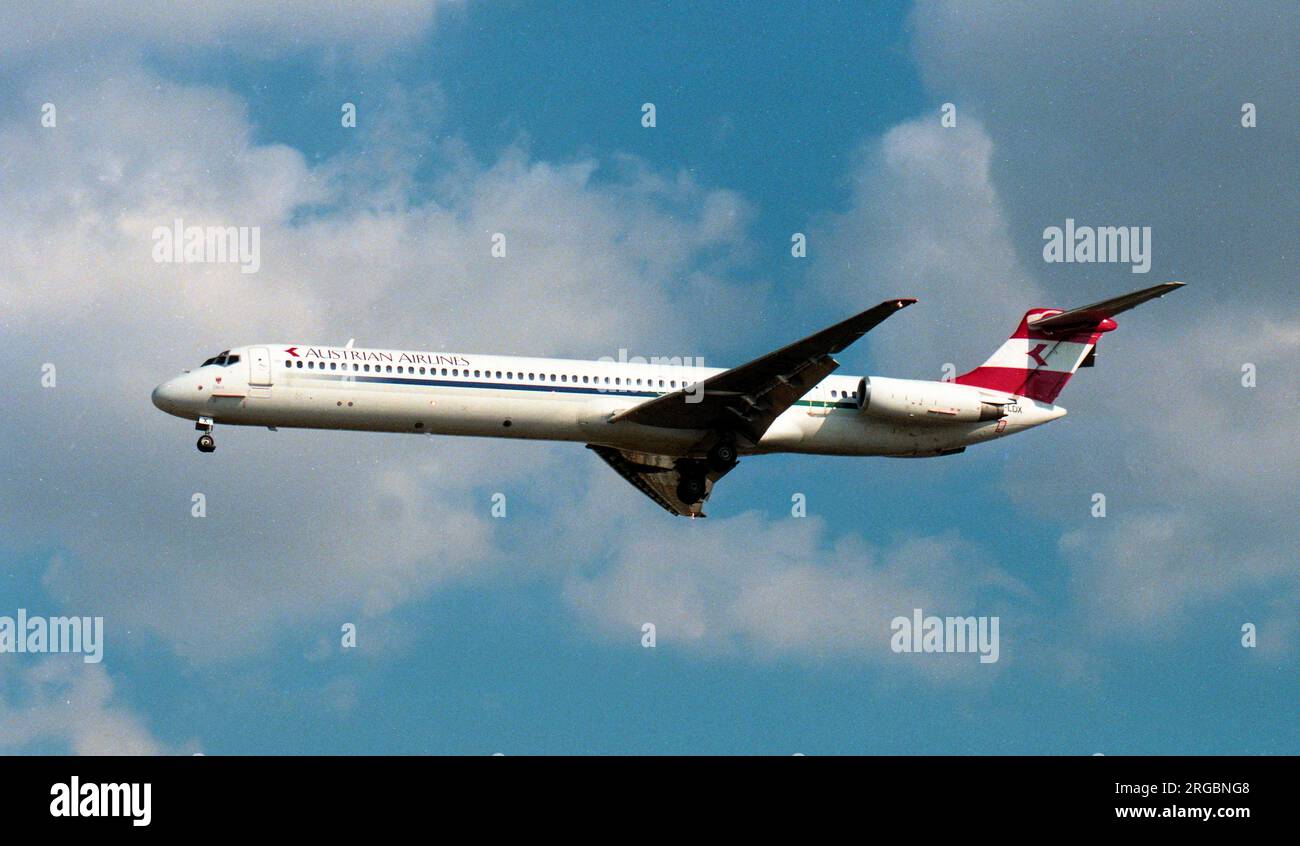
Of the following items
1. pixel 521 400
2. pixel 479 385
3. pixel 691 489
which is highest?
pixel 479 385

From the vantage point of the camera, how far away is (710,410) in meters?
38.8

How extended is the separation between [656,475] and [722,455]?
14.1 feet

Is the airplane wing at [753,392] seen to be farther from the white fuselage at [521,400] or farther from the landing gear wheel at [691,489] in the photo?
the landing gear wheel at [691,489]

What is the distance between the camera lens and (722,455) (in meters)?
39.7

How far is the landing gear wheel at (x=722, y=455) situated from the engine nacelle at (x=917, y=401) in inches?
135

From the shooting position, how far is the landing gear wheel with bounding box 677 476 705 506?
139 feet

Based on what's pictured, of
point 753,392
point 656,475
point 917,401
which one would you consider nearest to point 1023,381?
point 917,401

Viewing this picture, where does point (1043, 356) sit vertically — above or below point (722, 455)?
above

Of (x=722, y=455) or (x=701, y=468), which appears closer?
(x=722, y=455)

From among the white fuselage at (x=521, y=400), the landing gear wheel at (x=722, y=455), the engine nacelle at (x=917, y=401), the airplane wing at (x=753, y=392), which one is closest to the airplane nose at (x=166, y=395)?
the white fuselage at (x=521, y=400)

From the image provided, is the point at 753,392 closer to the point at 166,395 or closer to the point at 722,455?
the point at 722,455
